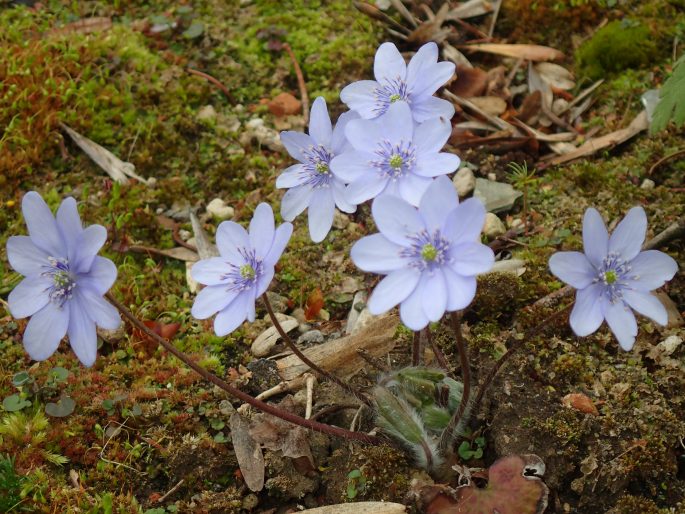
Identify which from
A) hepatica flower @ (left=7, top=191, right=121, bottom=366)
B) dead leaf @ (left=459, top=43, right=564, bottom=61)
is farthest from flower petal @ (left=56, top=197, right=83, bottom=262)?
dead leaf @ (left=459, top=43, right=564, bottom=61)

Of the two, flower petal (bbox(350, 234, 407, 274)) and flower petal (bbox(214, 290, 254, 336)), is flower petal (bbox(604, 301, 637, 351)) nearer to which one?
flower petal (bbox(350, 234, 407, 274))

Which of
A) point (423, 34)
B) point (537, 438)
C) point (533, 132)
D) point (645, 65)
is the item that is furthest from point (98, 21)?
point (537, 438)

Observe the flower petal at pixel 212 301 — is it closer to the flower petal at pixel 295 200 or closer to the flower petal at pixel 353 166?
the flower petal at pixel 295 200

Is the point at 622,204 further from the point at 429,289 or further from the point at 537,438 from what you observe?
the point at 429,289

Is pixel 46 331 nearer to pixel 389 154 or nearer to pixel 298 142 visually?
pixel 298 142

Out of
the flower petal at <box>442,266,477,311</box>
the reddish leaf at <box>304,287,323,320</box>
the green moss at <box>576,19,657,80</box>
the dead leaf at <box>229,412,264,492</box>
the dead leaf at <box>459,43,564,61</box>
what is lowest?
the dead leaf at <box>229,412,264,492</box>

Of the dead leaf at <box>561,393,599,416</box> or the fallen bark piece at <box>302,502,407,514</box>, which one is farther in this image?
the dead leaf at <box>561,393,599,416</box>

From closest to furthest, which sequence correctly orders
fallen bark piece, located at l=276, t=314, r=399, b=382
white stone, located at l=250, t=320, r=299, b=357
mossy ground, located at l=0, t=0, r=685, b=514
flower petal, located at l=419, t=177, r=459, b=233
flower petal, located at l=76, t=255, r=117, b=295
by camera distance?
flower petal, located at l=419, t=177, r=459, b=233
flower petal, located at l=76, t=255, r=117, b=295
mossy ground, located at l=0, t=0, r=685, b=514
fallen bark piece, located at l=276, t=314, r=399, b=382
white stone, located at l=250, t=320, r=299, b=357

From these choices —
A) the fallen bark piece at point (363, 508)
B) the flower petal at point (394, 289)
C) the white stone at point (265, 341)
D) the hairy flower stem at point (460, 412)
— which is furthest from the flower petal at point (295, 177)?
the fallen bark piece at point (363, 508)
